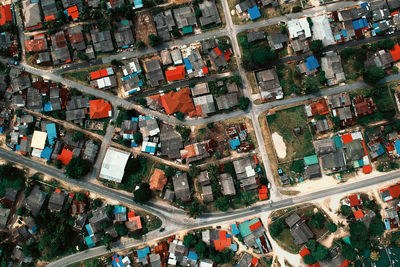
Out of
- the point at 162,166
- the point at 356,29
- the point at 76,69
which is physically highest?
the point at 76,69

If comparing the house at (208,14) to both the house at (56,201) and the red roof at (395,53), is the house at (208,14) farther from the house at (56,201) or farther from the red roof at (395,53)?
the house at (56,201)

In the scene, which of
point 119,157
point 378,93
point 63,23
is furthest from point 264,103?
point 63,23

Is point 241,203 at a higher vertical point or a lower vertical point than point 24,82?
lower

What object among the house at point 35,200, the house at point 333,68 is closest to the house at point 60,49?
the house at point 35,200

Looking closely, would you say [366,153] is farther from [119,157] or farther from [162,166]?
[119,157]

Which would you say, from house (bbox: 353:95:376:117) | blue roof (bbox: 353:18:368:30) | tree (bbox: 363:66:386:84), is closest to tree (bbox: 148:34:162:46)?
blue roof (bbox: 353:18:368:30)

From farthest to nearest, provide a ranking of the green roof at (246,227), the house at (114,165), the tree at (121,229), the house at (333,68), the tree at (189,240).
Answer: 1. the house at (333,68)
2. the green roof at (246,227)
3. the house at (114,165)
4. the tree at (189,240)
5. the tree at (121,229)

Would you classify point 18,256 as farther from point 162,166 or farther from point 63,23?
point 63,23
